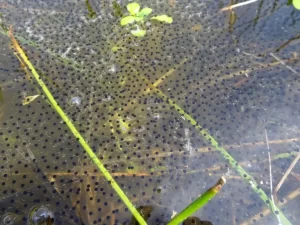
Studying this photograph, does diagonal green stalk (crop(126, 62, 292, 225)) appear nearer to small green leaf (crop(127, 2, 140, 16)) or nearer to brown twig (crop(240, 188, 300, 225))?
brown twig (crop(240, 188, 300, 225))

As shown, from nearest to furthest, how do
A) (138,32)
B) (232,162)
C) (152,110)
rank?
(232,162), (152,110), (138,32)

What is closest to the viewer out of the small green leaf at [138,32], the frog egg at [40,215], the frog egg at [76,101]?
the frog egg at [40,215]

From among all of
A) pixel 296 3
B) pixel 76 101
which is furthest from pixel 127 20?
pixel 296 3

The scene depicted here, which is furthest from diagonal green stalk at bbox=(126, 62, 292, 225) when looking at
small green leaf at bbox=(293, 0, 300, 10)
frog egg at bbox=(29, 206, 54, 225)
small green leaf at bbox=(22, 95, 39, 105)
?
small green leaf at bbox=(293, 0, 300, 10)

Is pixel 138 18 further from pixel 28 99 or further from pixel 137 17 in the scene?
pixel 28 99

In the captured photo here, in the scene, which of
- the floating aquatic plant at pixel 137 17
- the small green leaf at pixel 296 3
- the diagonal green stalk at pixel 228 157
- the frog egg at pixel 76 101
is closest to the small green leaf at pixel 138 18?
the floating aquatic plant at pixel 137 17

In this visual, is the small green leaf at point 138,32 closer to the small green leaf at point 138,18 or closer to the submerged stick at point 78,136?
the small green leaf at point 138,18
